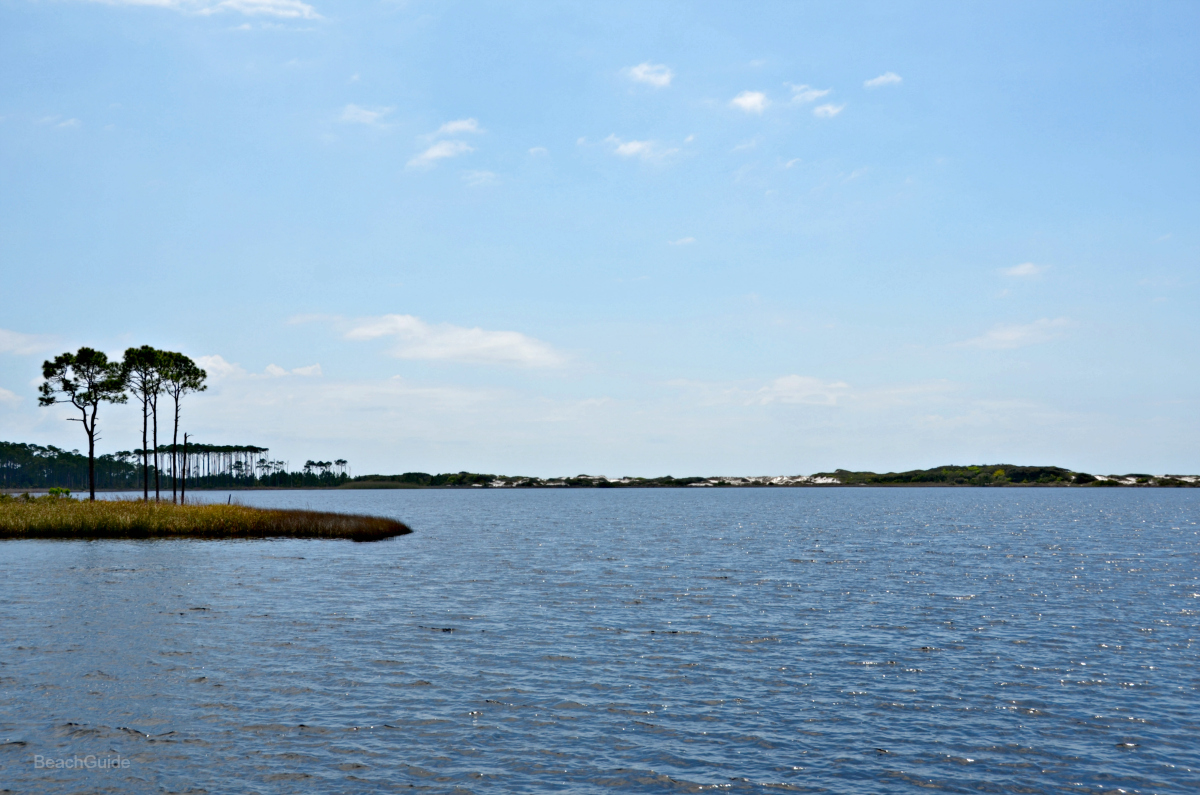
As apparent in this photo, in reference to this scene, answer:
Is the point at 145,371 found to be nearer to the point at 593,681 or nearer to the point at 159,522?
the point at 159,522

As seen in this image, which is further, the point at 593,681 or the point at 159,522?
the point at 159,522

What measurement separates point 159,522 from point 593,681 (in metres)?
58.7

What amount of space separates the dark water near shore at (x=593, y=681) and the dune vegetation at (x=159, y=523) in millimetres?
20798

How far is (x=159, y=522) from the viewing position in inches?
2657

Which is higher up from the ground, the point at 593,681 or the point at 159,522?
the point at 159,522

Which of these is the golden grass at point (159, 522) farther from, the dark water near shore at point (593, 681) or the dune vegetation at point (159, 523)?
the dark water near shore at point (593, 681)

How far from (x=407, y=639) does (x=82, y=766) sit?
12.8 meters

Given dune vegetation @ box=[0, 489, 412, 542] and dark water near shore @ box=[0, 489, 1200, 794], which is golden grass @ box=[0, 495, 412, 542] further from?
dark water near shore @ box=[0, 489, 1200, 794]

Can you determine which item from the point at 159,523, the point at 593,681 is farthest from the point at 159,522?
the point at 593,681

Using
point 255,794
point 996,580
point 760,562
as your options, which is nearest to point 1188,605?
point 996,580

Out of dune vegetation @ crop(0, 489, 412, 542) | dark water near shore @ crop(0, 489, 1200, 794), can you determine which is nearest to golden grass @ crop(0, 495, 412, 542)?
dune vegetation @ crop(0, 489, 412, 542)

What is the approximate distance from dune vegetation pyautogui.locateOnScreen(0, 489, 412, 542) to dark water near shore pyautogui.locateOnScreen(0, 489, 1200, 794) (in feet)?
68.2

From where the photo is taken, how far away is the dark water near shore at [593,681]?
1598cm

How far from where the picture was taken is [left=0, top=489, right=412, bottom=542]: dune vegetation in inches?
2645
